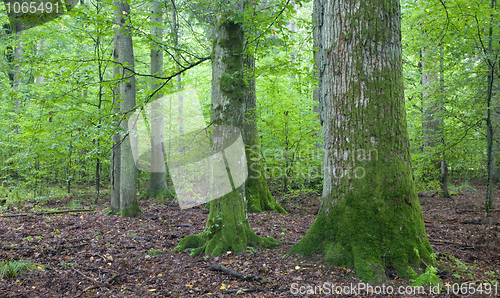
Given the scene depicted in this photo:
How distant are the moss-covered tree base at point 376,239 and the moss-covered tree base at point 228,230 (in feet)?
4.81

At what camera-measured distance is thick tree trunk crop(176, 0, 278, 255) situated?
15.2ft

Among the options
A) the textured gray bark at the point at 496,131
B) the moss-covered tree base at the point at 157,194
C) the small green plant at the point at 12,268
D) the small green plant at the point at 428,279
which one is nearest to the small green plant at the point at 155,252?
the small green plant at the point at 12,268

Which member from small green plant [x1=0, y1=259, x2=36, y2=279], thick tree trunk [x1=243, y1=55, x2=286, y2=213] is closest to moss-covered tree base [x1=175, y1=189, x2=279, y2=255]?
small green plant [x1=0, y1=259, x2=36, y2=279]

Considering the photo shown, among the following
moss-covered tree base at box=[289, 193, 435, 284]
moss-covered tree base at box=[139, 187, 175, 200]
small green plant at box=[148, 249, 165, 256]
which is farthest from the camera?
moss-covered tree base at box=[139, 187, 175, 200]

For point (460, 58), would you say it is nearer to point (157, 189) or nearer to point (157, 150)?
point (157, 150)

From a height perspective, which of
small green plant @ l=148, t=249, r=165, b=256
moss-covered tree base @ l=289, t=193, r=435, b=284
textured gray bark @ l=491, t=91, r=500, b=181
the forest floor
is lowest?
small green plant @ l=148, t=249, r=165, b=256

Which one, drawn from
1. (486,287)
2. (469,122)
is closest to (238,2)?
(486,287)

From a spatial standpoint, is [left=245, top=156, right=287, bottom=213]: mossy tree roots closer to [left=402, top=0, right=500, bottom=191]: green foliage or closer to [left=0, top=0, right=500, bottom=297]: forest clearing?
[left=0, top=0, right=500, bottom=297]: forest clearing

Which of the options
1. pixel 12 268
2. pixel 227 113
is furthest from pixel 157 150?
pixel 12 268

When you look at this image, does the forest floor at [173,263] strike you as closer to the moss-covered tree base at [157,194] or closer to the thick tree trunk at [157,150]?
the moss-covered tree base at [157,194]

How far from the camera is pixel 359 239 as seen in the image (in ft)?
11.0

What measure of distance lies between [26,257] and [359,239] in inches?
180

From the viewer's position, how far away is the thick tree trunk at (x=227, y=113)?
463cm

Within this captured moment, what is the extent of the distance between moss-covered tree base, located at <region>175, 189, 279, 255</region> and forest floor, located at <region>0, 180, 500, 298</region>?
0.56 feet
